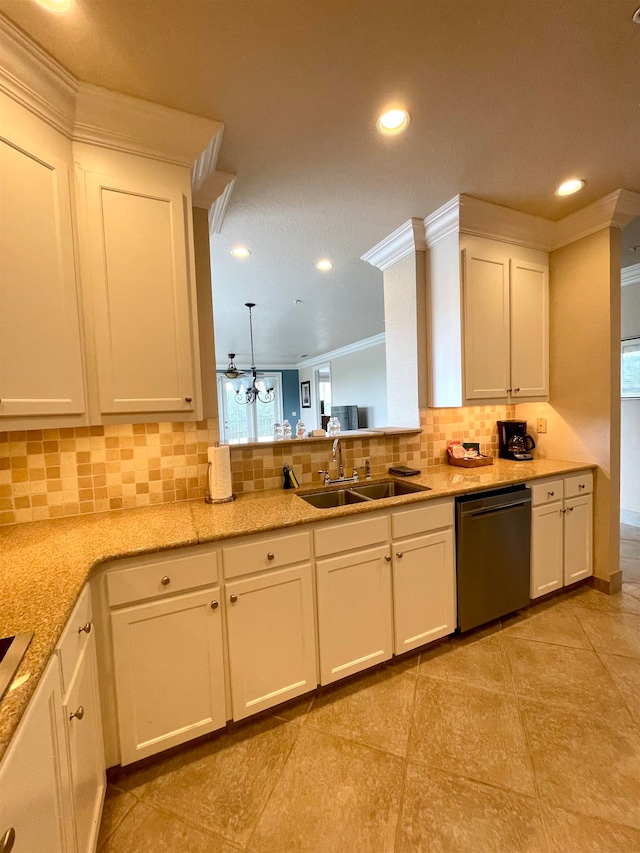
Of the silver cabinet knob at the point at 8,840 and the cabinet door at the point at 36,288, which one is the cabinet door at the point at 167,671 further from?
the cabinet door at the point at 36,288

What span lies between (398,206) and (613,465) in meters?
2.34

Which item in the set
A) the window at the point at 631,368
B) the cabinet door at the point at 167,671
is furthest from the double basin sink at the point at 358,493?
the window at the point at 631,368

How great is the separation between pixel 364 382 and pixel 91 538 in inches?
242

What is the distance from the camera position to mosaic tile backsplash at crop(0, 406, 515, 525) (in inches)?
65.0

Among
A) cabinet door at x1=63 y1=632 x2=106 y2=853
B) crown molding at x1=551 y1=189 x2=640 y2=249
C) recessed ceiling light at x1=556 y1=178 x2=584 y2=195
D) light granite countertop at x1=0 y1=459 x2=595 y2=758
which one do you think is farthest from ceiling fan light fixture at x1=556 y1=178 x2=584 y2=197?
cabinet door at x1=63 y1=632 x2=106 y2=853

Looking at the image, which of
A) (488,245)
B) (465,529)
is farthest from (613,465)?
(488,245)

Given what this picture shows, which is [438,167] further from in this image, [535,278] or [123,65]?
[123,65]

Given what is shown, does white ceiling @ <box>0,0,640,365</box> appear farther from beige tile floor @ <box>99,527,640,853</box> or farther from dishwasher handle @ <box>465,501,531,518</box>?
beige tile floor @ <box>99,527,640,853</box>

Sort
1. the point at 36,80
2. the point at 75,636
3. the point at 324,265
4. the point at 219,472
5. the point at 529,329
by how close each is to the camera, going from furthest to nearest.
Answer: the point at 324,265, the point at 529,329, the point at 219,472, the point at 36,80, the point at 75,636

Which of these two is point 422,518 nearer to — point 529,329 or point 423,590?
point 423,590

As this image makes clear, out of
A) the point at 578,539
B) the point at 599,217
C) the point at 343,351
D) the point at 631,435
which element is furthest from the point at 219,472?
the point at 343,351

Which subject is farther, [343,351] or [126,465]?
[343,351]

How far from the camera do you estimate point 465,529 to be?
6.81 feet

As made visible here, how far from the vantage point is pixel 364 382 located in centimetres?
716
